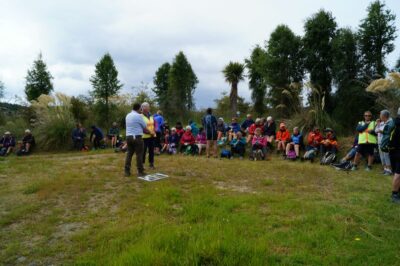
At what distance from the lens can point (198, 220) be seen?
469 centimetres

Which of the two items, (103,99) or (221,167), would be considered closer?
(221,167)

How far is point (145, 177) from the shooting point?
7.28m

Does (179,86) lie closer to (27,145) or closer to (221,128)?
(221,128)

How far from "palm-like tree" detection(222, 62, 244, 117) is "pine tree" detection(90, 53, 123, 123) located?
679cm

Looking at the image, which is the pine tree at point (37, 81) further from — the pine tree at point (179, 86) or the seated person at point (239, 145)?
the seated person at point (239, 145)

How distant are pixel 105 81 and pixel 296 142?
12563mm

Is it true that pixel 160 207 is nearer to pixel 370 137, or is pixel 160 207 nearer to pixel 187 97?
pixel 370 137

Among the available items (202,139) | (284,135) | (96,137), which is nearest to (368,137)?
(284,135)

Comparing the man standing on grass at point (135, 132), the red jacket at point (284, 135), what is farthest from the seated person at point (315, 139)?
the man standing on grass at point (135, 132)

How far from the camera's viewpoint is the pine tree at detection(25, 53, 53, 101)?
19281 millimetres

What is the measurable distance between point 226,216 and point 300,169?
4700 mm

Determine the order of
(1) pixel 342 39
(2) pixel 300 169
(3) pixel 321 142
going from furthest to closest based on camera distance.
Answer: (1) pixel 342 39
(3) pixel 321 142
(2) pixel 300 169

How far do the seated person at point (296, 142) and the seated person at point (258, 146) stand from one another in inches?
30.9

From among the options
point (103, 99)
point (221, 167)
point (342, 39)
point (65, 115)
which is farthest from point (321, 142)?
point (103, 99)
